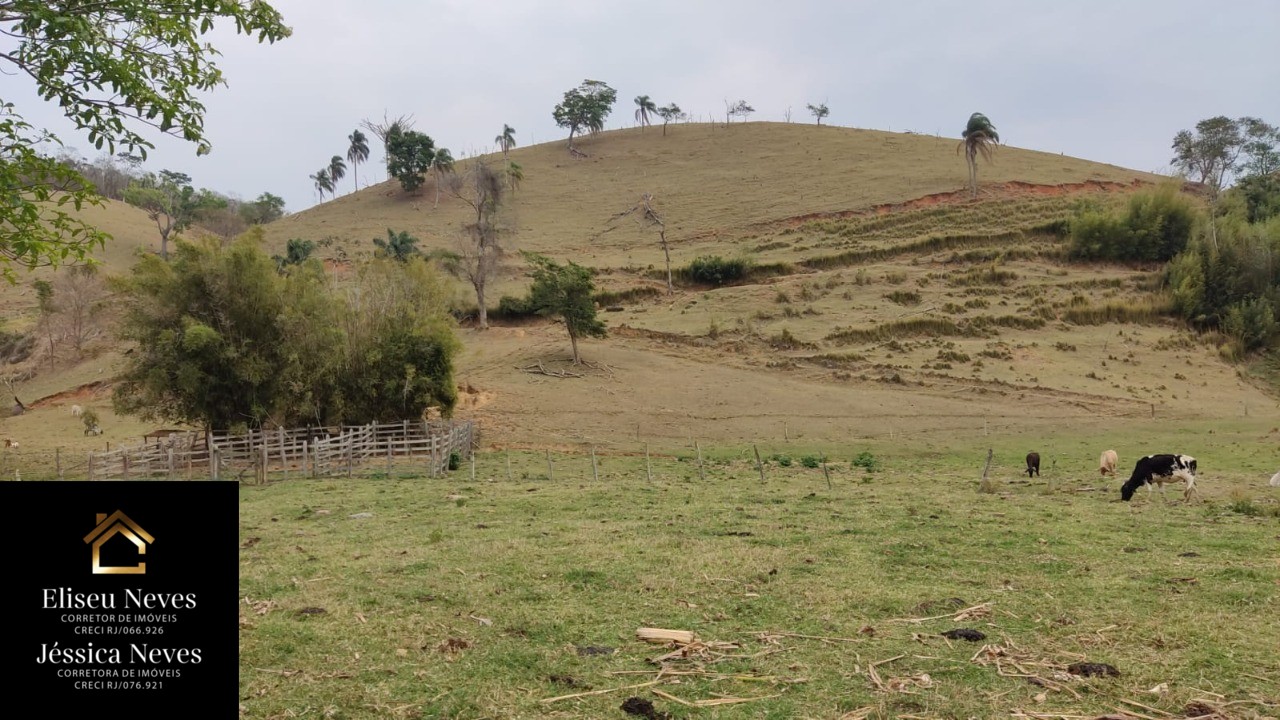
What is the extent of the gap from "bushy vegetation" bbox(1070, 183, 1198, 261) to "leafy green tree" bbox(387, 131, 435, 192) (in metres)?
66.5

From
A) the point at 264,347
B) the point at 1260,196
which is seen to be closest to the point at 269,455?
the point at 264,347

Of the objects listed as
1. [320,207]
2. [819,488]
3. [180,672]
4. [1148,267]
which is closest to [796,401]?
[819,488]

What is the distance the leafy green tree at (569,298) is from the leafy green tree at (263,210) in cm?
5420

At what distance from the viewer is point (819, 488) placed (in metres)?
18.3

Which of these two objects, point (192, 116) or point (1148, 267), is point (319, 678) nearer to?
point (192, 116)

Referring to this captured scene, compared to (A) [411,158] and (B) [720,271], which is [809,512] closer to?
(B) [720,271]

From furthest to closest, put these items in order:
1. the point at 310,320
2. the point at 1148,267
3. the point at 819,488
→ the point at 1148,267 < the point at 310,320 < the point at 819,488

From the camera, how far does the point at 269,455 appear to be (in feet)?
82.7

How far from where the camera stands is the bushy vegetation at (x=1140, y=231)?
54.1 metres

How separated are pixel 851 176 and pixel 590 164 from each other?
35459 millimetres

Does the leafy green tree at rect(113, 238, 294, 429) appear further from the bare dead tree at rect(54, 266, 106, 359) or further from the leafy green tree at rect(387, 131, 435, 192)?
the leafy green tree at rect(387, 131, 435, 192)

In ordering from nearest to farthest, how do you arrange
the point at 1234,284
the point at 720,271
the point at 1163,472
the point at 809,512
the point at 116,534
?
1. the point at 116,534
2. the point at 809,512
3. the point at 1163,472
4. the point at 1234,284
5. the point at 720,271

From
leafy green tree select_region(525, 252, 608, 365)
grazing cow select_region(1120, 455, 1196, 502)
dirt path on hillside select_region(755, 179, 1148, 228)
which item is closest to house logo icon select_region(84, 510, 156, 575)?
grazing cow select_region(1120, 455, 1196, 502)

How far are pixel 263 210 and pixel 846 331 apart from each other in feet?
249
